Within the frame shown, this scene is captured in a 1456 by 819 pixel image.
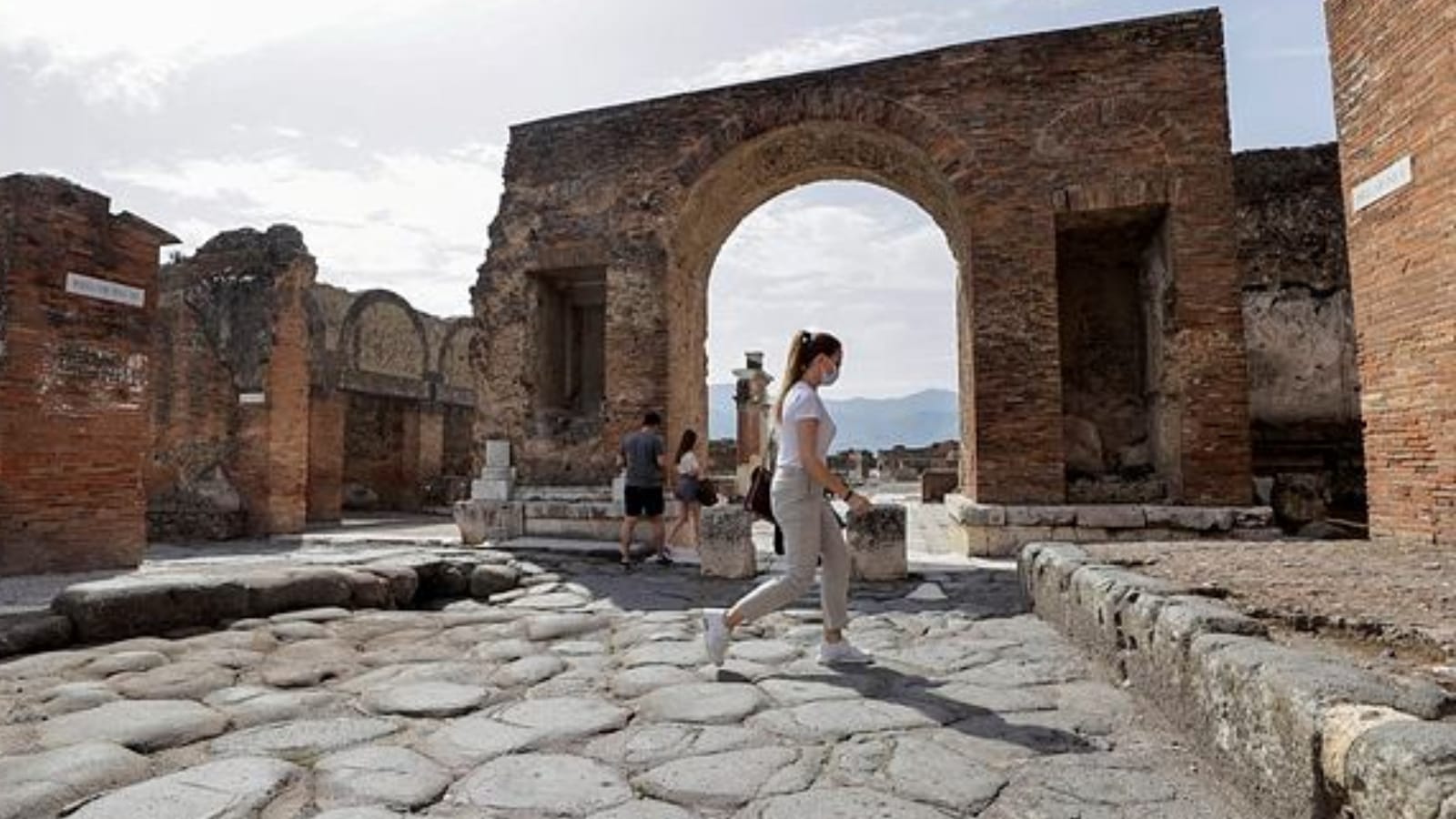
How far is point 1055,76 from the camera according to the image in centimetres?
873

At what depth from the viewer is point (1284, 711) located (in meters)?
1.97

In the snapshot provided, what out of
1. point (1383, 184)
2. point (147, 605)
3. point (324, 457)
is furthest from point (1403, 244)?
point (324, 457)

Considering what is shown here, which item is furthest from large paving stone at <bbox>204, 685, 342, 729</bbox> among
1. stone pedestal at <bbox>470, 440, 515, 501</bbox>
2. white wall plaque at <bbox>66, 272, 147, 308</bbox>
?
stone pedestal at <bbox>470, 440, 515, 501</bbox>

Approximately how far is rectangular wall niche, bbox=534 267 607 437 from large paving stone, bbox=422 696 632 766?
7.37 meters

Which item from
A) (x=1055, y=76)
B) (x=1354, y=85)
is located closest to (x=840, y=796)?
(x=1354, y=85)

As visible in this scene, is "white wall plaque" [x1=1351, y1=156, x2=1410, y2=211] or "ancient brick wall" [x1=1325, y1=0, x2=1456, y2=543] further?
"white wall plaque" [x1=1351, y1=156, x2=1410, y2=211]

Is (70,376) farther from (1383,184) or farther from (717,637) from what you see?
(1383,184)

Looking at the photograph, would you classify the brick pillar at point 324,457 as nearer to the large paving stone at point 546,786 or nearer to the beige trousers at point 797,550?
the beige trousers at point 797,550

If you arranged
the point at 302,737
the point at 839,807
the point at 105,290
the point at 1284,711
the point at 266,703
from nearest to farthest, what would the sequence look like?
the point at 1284,711 → the point at 839,807 → the point at 302,737 → the point at 266,703 → the point at 105,290

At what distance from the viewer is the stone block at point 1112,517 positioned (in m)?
8.05

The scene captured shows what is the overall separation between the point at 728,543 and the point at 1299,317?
798cm

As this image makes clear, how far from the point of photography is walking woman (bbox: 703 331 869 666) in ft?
12.5

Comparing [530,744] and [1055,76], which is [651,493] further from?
[1055,76]

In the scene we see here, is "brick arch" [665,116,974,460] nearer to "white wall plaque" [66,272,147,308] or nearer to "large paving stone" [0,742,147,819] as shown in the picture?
"white wall plaque" [66,272,147,308]
